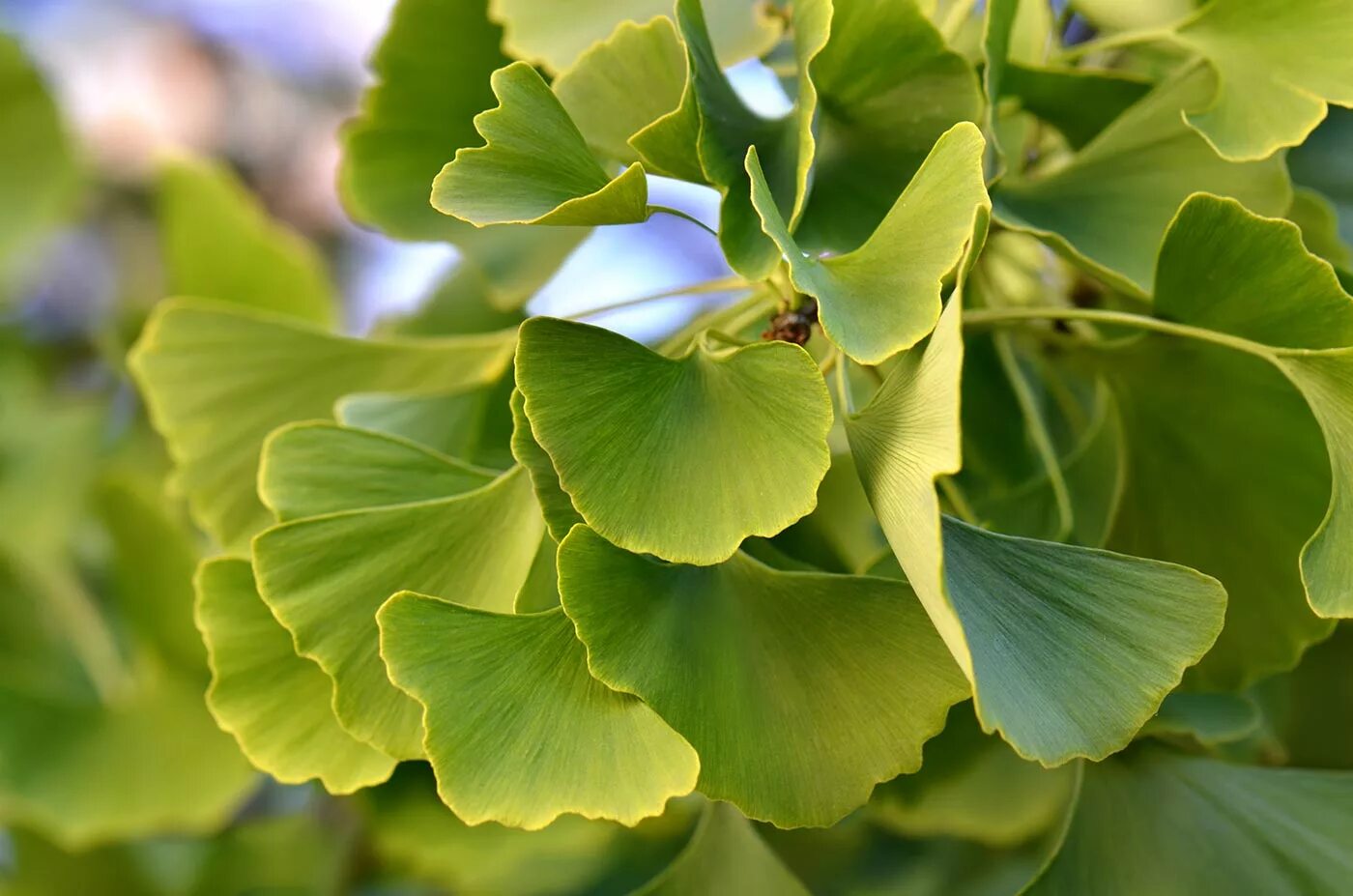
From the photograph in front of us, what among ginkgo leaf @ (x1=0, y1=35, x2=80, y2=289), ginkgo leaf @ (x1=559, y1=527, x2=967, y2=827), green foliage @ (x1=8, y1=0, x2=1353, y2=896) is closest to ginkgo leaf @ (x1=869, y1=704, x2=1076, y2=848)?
green foliage @ (x1=8, y1=0, x2=1353, y2=896)

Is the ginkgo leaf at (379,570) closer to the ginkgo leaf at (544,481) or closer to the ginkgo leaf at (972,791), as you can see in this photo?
the ginkgo leaf at (544,481)

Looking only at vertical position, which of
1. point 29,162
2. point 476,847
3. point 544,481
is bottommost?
point 476,847

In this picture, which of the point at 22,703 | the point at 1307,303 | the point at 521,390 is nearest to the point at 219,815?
the point at 22,703

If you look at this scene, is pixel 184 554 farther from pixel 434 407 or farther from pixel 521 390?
pixel 521 390

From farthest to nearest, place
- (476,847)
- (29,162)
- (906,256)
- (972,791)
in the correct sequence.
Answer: (29,162)
(476,847)
(972,791)
(906,256)

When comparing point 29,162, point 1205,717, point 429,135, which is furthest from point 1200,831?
point 29,162

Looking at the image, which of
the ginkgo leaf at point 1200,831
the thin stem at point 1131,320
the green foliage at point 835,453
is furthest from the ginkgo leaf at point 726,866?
the thin stem at point 1131,320

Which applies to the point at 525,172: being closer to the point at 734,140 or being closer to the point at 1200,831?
the point at 734,140
